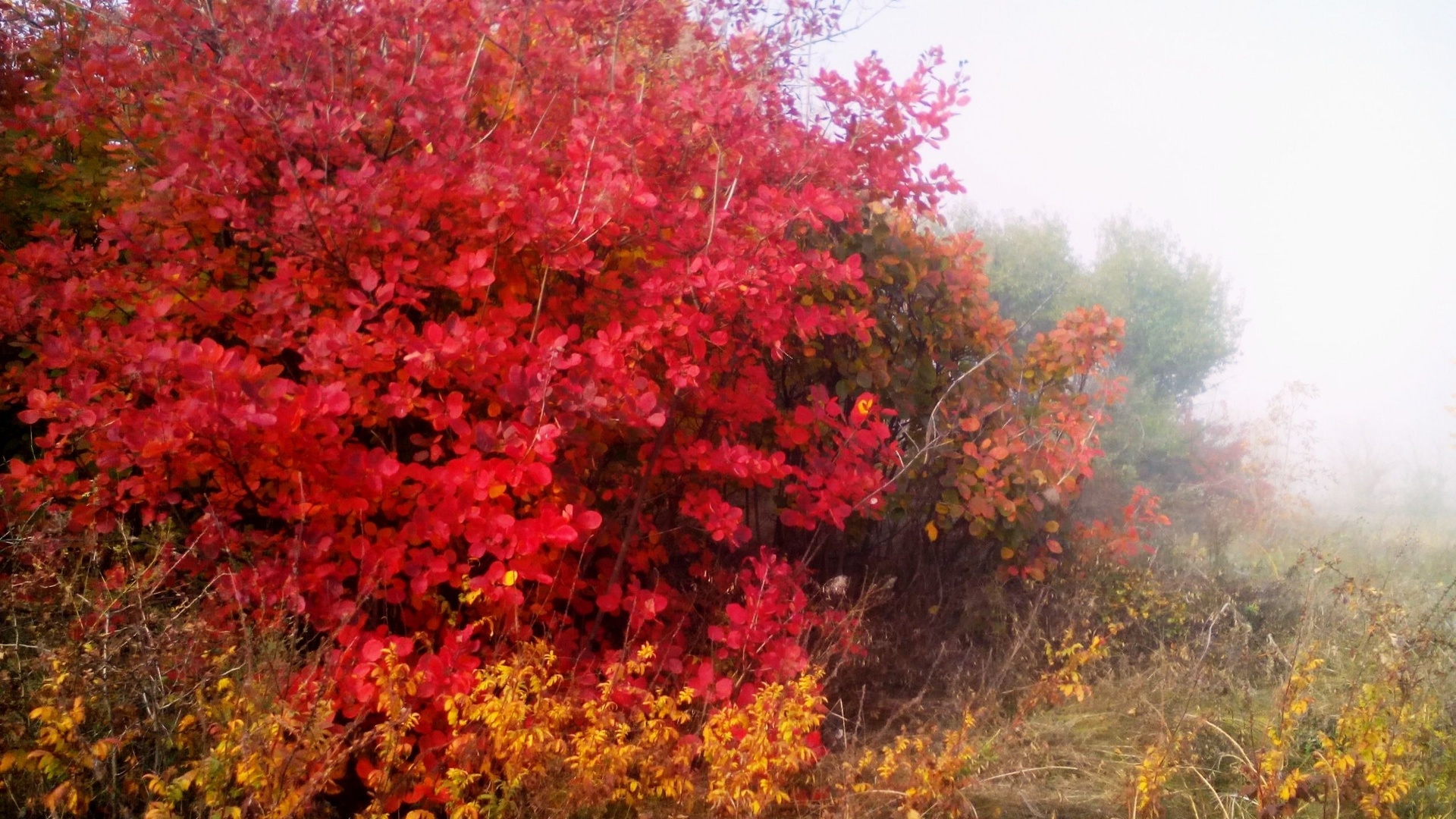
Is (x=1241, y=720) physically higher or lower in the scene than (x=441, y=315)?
lower

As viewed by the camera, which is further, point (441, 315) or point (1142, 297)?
point (1142, 297)

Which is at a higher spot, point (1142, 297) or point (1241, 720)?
point (1142, 297)

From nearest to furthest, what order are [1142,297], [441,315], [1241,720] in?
[441,315]
[1241,720]
[1142,297]

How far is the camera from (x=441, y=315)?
11.2ft

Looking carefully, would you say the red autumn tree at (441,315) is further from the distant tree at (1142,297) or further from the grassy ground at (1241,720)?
the distant tree at (1142,297)

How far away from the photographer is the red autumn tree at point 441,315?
254cm

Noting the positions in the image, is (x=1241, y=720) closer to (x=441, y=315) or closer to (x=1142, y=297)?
(x=441, y=315)

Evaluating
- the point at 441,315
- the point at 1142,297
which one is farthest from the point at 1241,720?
the point at 1142,297

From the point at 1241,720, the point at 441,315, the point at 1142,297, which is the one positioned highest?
the point at 1142,297

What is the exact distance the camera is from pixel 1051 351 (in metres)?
4.95

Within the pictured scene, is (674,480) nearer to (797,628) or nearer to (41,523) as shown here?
(797,628)

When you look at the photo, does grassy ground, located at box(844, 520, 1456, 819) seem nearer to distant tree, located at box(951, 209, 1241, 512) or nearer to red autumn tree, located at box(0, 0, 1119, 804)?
red autumn tree, located at box(0, 0, 1119, 804)

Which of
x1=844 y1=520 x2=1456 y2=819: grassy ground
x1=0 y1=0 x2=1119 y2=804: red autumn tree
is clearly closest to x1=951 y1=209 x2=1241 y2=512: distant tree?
x1=844 y1=520 x2=1456 y2=819: grassy ground

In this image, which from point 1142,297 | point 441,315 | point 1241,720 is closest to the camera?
point 441,315
